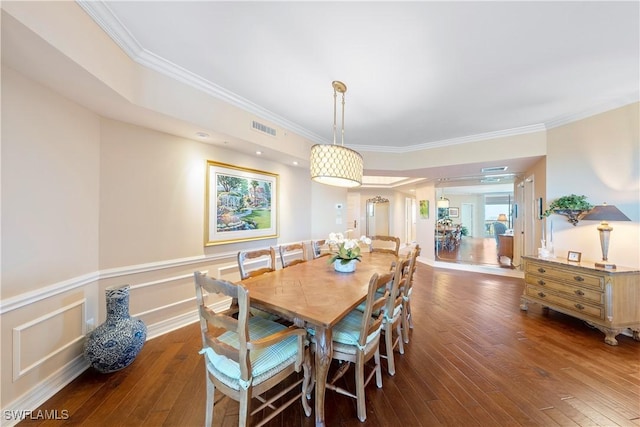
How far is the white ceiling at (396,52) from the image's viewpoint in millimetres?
1544

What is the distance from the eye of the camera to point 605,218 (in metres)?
2.66

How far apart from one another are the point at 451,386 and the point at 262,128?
11.0 ft

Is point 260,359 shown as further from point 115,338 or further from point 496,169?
point 496,169

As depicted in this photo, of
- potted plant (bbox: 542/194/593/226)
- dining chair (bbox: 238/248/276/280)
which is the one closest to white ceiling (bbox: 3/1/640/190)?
potted plant (bbox: 542/194/593/226)

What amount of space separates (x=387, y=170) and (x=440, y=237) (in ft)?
14.0

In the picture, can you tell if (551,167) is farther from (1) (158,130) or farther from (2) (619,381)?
(1) (158,130)

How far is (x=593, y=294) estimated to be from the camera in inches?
103

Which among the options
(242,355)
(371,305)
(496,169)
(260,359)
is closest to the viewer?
(242,355)

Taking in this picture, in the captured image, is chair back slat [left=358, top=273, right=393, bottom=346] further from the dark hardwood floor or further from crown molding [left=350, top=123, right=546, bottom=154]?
crown molding [left=350, top=123, right=546, bottom=154]

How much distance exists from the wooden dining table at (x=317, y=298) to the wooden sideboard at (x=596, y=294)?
94.3 inches

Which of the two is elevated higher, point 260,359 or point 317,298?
point 317,298

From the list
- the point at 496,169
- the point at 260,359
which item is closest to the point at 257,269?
the point at 260,359

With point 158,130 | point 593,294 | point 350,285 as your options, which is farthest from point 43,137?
point 593,294

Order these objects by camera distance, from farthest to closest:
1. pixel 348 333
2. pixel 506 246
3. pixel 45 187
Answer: pixel 506 246
pixel 45 187
pixel 348 333
